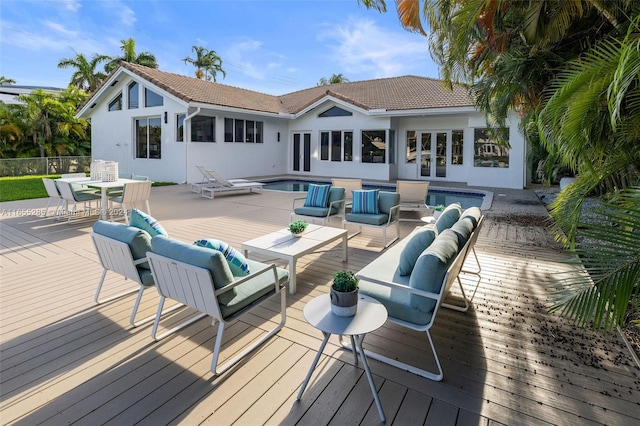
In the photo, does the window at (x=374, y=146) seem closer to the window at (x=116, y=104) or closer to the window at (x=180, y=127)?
the window at (x=180, y=127)

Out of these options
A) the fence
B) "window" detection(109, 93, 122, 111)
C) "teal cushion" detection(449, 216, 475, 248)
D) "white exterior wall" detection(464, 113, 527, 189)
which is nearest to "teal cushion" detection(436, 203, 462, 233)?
"teal cushion" detection(449, 216, 475, 248)

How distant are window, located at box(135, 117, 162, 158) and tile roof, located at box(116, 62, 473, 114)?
6.52ft

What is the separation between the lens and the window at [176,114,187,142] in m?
15.0

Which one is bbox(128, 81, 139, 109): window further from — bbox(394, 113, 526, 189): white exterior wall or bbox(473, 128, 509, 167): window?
bbox(473, 128, 509, 167): window

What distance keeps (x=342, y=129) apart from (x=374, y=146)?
183 centimetres

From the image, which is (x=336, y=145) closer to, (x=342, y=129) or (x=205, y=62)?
(x=342, y=129)

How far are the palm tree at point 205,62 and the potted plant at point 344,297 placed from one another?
36.2m

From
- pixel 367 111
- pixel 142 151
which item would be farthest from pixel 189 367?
pixel 142 151

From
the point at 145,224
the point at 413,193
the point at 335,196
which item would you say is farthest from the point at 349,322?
the point at 413,193

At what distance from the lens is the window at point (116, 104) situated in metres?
17.4

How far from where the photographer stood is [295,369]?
2738 mm

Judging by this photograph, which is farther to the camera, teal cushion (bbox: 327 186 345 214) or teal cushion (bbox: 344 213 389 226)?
teal cushion (bbox: 327 186 345 214)

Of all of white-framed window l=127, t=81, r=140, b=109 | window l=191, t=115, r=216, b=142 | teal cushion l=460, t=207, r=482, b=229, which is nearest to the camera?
teal cushion l=460, t=207, r=482, b=229

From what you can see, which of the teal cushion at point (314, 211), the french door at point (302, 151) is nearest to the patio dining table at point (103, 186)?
the teal cushion at point (314, 211)
